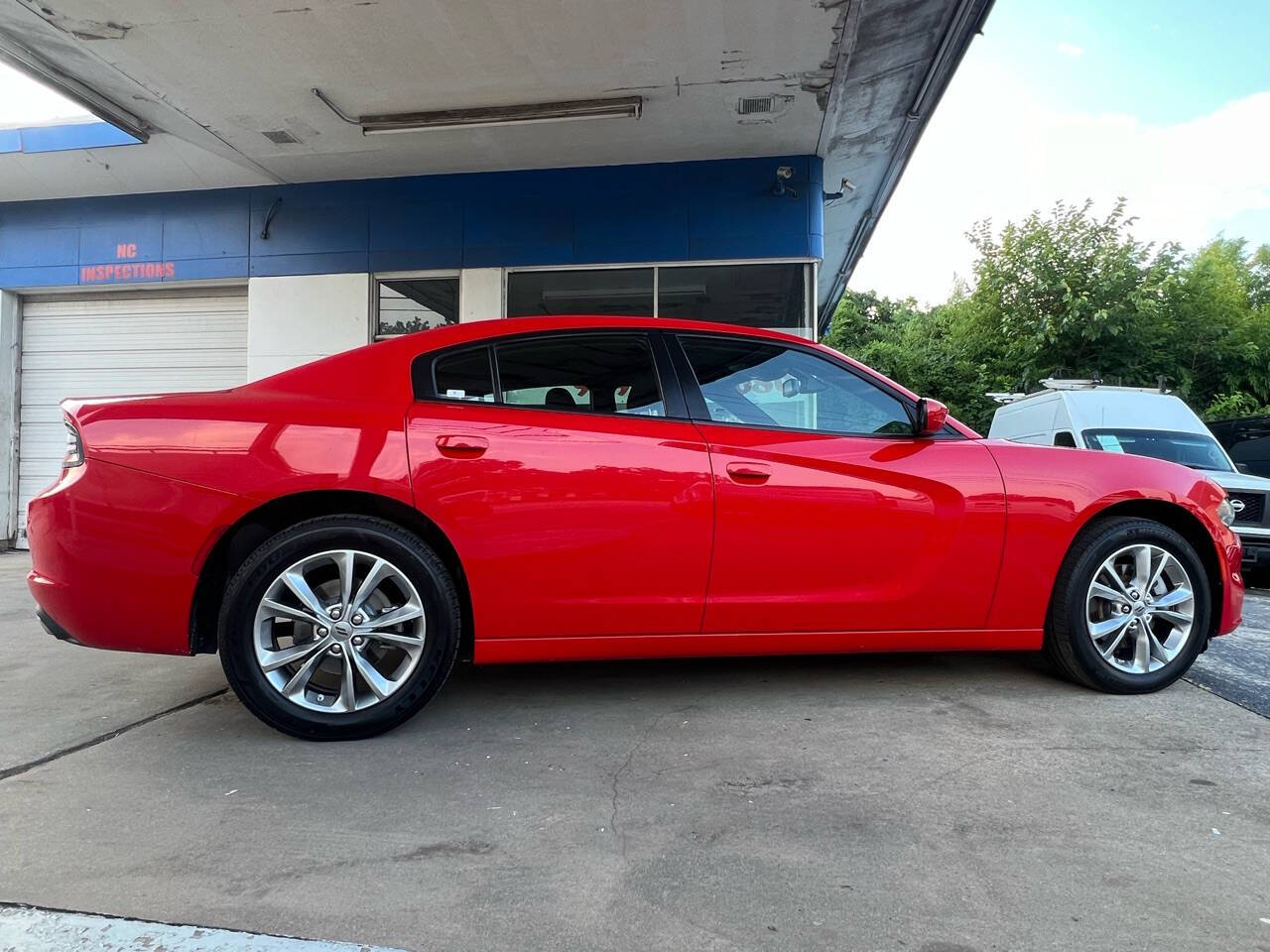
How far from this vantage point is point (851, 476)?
10.2 ft

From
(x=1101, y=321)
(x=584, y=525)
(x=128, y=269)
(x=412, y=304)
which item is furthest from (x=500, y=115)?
(x=1101, y=321)

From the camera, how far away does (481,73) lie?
19.7ft

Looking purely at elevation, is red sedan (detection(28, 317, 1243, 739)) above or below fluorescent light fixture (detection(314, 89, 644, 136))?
below

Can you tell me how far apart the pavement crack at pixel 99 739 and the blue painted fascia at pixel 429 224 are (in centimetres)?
579

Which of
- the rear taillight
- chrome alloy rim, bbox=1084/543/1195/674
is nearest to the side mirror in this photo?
chrome alloy rim, bbox=1084/543/1195/674

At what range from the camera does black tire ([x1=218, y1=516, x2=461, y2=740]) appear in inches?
106

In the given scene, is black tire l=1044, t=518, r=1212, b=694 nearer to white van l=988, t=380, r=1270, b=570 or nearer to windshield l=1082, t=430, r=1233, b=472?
white van l=988, t=380, r=1270, b=570

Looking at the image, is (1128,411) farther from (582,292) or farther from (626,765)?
(626,765)

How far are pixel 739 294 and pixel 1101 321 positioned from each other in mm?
10076

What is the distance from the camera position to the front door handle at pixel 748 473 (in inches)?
119

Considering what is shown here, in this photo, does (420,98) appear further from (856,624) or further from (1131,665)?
(1131,665)

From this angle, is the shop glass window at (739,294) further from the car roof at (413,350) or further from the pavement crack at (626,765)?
the pavement crack at (626,765)

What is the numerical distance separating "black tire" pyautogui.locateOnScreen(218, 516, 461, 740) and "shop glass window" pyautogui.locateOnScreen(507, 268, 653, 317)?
5548mm

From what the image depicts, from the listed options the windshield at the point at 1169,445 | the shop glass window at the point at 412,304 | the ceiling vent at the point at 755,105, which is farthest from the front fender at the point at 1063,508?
the shop glass window at the point at 412,304
